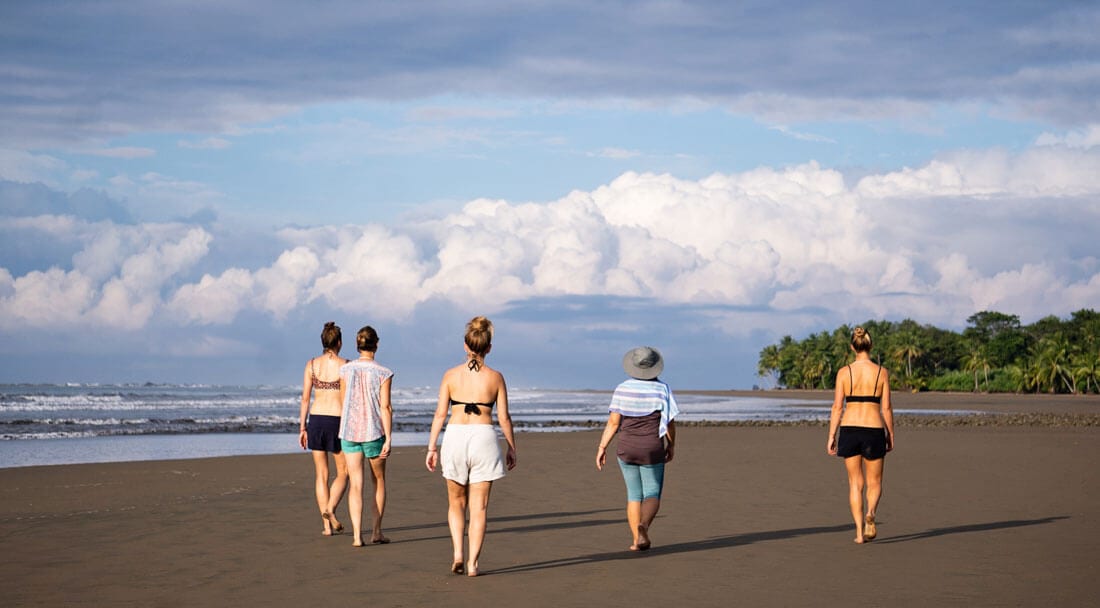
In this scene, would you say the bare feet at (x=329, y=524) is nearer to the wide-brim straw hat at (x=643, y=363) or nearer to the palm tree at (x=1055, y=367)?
the wide-brim straw hat at (x=643, y=363)

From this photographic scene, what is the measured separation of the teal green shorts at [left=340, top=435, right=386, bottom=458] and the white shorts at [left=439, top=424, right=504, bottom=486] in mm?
1739

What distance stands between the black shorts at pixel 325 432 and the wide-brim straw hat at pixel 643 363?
9.70 ft

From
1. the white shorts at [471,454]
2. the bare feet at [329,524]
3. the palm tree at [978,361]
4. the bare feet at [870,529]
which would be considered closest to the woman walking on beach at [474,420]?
the white shorts at [471,454]

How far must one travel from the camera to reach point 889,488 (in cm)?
1537

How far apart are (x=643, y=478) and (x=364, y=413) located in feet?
8.84

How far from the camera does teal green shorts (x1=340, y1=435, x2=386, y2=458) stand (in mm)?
10062

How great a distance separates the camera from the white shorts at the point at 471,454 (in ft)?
27.6

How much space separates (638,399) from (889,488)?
7.15 meters

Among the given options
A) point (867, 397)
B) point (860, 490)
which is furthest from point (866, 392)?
point (860, 490)

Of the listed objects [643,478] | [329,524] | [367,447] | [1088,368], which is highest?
[1088,368]

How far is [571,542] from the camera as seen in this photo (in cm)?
1066

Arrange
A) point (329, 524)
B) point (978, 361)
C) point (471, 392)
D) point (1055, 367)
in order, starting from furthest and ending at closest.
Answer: point (978, 361)
point (1055, 367)
point (329, 524)
point (471, 392)

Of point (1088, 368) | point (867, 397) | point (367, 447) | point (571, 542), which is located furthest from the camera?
point (1088, 368)

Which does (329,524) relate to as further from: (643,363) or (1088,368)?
(1088,368)
